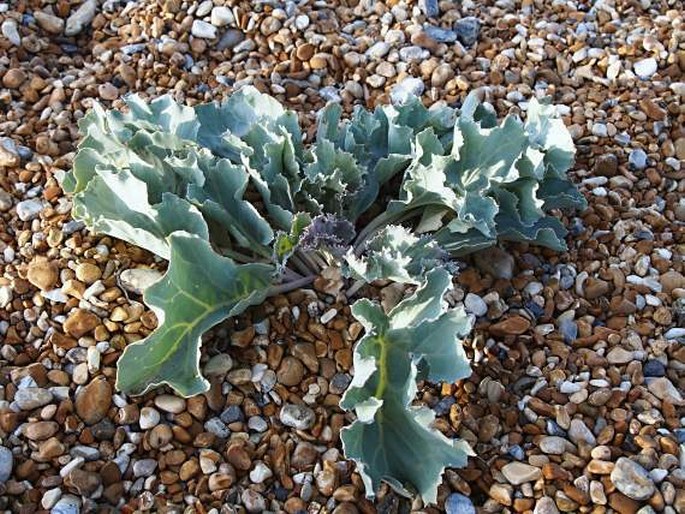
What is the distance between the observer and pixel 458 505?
184 centimetres

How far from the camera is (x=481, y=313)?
7.18 feet

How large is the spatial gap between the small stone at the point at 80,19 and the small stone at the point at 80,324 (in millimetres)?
1342

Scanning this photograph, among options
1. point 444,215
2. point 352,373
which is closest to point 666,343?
point 444,215

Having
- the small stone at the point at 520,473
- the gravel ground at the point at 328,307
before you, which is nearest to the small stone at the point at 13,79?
the gravel ground at the point at 328,307

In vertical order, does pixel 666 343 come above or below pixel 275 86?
below

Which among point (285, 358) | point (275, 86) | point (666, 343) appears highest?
point (275, 86)

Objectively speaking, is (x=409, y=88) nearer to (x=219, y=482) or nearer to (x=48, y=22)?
(x=48, y=22)

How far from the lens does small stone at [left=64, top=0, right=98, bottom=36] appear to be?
120 inches

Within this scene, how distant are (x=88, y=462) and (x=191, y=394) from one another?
26 cm

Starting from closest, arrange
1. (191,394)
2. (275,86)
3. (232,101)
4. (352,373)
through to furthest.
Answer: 1. (191,394)
2. (352,373)
3. (232,101)
4. (275,86)

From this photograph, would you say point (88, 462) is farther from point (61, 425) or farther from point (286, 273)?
point (286, 273)

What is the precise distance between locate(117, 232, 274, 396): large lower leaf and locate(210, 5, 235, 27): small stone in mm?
1243

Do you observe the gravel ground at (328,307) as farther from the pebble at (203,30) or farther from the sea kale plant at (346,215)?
the sea kale plant at (346,215)

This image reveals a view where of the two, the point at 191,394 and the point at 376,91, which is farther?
the point at 376,91
